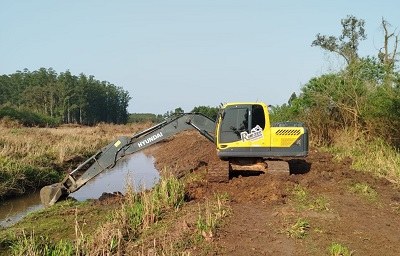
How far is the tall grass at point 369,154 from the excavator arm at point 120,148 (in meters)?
5.38

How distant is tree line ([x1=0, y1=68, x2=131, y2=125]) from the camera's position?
77562 mm

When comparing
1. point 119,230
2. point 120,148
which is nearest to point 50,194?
point 120,148

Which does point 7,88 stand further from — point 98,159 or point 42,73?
point 98,159

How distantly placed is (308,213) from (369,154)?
782cm

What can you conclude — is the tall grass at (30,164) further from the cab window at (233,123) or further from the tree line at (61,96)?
the tree line at (61,96)

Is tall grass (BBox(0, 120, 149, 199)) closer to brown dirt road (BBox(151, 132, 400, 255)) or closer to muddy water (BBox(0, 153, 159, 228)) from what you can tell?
muddy water (BBox(0, 153, 159, 228))

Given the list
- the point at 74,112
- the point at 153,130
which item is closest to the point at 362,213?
the point at 153,130

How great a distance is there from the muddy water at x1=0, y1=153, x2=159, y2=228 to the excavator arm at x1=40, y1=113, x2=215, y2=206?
2.33 ft

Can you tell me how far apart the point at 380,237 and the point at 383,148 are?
8705mm

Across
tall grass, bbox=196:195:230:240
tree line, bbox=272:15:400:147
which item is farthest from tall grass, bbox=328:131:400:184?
tall grass, bbox=196:195:230:240

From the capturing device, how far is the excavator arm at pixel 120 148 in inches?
493

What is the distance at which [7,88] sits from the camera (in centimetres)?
8700

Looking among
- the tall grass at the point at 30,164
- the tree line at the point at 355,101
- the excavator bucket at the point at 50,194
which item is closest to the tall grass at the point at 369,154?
the tree line at the point at 355,101

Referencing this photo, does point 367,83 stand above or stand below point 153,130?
above
